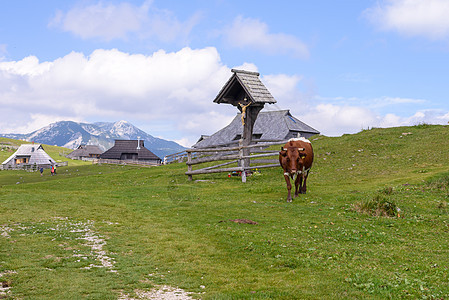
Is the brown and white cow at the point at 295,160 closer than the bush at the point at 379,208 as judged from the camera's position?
No

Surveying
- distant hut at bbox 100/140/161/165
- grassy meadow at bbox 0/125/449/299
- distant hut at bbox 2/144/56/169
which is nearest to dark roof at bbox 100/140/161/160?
distant hut at bbox 100/140/161/165

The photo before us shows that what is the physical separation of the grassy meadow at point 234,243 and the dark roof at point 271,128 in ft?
140

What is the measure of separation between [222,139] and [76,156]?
332ft

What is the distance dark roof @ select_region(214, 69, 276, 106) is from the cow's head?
938 centimetres

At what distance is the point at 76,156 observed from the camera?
496ft

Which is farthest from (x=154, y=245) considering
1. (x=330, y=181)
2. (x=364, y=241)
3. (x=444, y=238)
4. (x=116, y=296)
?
(x=330, y=181)

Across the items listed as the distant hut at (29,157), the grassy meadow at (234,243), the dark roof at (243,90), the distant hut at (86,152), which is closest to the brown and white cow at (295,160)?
the grassy meadow at (234,243)

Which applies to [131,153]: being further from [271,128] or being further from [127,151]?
[271,128]

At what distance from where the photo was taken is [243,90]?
28844mm

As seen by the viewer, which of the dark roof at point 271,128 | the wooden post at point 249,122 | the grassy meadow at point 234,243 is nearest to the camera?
the grassy meadow at point 234,243

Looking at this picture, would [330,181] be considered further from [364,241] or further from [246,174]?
[364,241]

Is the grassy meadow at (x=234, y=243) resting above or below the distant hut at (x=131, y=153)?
below

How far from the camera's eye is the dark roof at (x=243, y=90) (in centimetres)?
2703

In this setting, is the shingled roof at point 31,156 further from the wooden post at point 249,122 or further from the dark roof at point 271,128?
the wooden post at point 249,122
